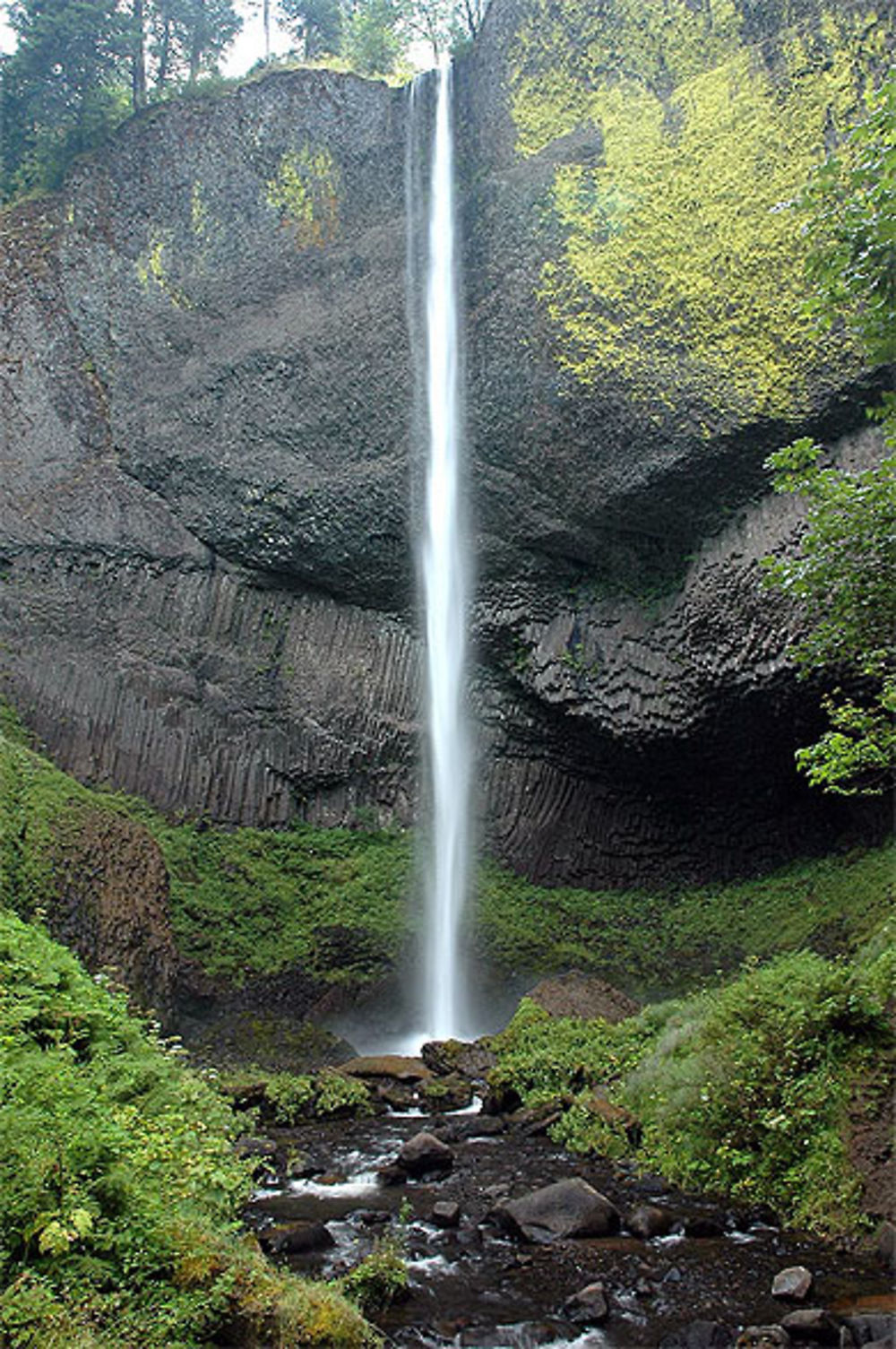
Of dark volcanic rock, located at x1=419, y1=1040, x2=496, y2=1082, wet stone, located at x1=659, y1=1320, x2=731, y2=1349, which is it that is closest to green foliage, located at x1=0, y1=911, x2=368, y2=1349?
wet stone, located at x1=659, y1=1320, x2=731, y2=1349

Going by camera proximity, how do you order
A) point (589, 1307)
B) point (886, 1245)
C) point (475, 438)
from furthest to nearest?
1. point (475, 438)
2. point (886, 1245)
3. point (589, 1307)

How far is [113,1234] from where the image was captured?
14.6 feet

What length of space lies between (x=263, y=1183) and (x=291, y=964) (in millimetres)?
10009

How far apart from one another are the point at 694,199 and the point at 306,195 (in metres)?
8.71

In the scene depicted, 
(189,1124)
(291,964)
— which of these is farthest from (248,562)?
(189,1124)

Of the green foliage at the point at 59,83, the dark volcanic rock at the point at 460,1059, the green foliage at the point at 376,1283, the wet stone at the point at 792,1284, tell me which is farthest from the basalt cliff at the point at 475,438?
the green foliage at the point at 376,1283

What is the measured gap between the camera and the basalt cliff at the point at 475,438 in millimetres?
18875

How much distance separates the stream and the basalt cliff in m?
11.7

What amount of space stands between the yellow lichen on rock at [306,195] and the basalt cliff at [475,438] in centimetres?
7

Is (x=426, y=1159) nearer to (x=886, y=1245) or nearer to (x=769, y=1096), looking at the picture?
(x=769, y=1096)

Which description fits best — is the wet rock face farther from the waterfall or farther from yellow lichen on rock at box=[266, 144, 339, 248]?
yellow lichen on rock at box=[266, 144, 339, 248]

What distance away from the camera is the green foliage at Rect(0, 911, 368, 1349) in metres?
4.05

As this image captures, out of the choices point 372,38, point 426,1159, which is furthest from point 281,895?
point 372,38

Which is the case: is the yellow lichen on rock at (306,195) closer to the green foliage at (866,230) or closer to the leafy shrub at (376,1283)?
the green foliage at (866,230)
